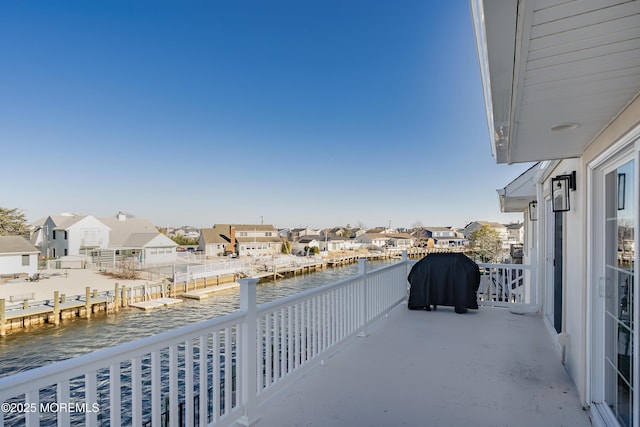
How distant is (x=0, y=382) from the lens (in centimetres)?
109

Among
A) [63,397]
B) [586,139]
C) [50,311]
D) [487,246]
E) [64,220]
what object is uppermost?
[586,139]

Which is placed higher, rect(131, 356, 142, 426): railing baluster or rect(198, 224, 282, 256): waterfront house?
rect(131, 356, 142, 426): railing baluster

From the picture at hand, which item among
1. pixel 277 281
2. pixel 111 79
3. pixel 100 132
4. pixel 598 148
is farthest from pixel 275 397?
pixel 277 281

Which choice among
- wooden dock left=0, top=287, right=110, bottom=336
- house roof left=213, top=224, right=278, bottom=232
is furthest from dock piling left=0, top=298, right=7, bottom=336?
house roof left=213, top=224, right=278, bottom=232

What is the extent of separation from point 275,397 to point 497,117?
8.67ft

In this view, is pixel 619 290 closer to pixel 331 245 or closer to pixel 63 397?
pixel 63 397

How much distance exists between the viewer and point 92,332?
12906 mm

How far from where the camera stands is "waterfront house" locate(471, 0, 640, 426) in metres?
1.05

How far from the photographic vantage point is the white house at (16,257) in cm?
1916

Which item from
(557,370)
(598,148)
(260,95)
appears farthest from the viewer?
(260,95)

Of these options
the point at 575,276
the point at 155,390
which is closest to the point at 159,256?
the point at 155,390

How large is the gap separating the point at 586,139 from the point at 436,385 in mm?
2355

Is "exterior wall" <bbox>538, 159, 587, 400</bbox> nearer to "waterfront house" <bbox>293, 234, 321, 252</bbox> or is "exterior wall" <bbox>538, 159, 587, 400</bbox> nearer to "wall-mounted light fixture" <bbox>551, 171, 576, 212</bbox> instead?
"wall-mounted light fixture" <bbox>551, 171, 576, 212</bbox>

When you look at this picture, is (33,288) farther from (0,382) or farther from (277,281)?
(0,382)
